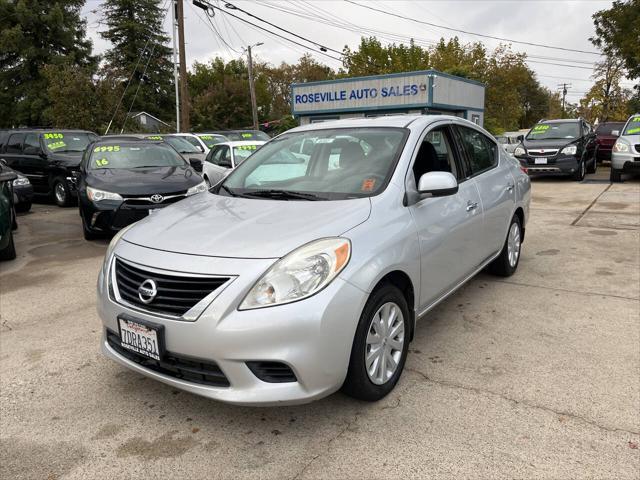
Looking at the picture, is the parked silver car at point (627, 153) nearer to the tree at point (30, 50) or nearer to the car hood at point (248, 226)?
the car hood at point (248, 226)

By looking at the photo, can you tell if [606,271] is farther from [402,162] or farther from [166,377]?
[166,377]

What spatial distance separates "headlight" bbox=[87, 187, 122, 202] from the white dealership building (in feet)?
61.5

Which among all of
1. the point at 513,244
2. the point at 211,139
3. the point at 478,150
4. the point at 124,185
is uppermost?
the point at 211,139

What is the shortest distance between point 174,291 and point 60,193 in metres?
10.4

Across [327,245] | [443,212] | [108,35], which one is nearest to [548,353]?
[443,212]

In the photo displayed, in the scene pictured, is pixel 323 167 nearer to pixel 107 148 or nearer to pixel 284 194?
pixel 284 194

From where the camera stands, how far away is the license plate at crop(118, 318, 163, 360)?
8.37 ft

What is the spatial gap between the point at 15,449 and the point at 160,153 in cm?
646

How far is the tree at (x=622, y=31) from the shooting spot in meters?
24.3

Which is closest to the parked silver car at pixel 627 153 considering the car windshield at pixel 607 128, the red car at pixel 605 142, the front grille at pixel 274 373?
the red car at pixel 605 142

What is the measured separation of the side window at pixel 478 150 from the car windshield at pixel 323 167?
0.91m

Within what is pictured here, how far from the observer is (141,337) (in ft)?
8.68

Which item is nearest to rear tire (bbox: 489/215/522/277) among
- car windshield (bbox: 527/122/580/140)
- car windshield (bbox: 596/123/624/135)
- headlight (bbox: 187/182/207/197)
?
headlight (bbox: 187/182/207/197)

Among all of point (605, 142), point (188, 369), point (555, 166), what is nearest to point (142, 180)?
point (188, 369)
